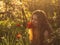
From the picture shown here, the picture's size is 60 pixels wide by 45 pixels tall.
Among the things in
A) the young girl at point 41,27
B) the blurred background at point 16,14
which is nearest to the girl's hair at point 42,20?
the young girl at point 41,27

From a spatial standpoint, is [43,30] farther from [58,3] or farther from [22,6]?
[22,6]

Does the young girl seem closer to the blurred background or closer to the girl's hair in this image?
the girl's hair

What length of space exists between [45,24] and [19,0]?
9.43 feet

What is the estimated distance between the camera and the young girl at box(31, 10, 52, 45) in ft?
16.9

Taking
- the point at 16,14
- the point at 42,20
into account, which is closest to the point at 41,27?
the point at 42,20

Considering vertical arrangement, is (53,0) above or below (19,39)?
above

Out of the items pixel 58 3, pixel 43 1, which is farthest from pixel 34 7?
pixel 58 3

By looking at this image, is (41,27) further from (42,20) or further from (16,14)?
(16,14)

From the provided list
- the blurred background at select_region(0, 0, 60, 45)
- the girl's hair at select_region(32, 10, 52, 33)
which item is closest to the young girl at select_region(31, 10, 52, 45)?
the girl's hair at select_region(32, 10, 52, 33)

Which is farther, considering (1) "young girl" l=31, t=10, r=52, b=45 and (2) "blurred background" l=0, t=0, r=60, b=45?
(2) "blurred background" l=0, t=0, r=60, b=45

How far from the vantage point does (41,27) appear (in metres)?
5.22

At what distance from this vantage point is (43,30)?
5.24m

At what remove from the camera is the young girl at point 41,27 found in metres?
5.14

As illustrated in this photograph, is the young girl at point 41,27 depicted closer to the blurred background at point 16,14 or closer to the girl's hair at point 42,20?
the girl's hair at point 42,20
